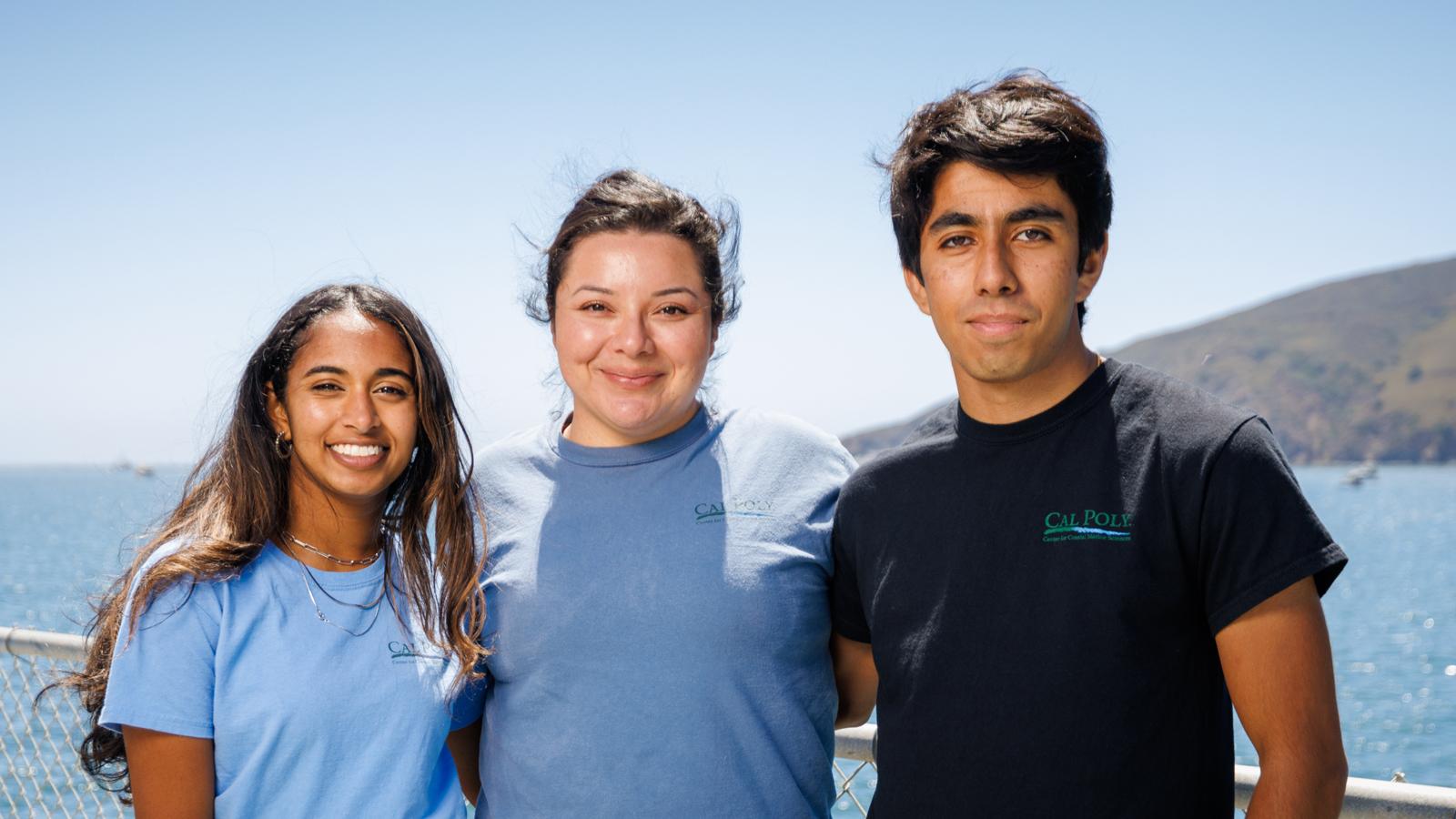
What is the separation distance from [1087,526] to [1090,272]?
58 centimetres

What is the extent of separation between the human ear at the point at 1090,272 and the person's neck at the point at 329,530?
1762 mm

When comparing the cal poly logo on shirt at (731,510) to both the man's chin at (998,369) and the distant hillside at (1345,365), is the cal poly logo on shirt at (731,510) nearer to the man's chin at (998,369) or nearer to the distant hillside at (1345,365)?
the man's chin at (998,369)

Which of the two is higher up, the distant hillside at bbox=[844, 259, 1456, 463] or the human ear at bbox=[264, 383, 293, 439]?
A: the human ear at bbox=[264, 383, 293, 439]

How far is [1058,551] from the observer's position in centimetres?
179

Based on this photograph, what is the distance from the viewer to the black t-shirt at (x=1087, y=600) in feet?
5.27

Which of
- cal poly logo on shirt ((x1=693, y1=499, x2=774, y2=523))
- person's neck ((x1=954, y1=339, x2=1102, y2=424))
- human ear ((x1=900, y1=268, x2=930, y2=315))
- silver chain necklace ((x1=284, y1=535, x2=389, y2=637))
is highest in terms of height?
human ear ((x1=900, y1=268, x2=930, y2=315))

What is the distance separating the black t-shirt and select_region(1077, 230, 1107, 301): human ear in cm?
17

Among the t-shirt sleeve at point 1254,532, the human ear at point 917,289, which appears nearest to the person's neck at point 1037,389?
the human ear at point 917,289

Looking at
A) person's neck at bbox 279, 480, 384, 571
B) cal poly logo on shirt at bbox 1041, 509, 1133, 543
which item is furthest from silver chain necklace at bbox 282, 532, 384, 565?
cal poly logo on shirt at bbox 1041, 509, 1133, 543

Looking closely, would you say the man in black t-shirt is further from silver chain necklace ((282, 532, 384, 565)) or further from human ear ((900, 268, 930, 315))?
silver chain necklace ((282, 532, 384, 565))

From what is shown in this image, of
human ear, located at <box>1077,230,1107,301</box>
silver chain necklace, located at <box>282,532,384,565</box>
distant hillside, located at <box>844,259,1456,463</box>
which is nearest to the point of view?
human ear, located at <box>1077,230,1107,301</box>

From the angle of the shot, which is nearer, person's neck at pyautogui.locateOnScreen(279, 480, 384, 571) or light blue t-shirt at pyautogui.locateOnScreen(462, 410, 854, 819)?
light blue t-shirt at pyautogui.locateOnScreen(462, 410, 854, 819)

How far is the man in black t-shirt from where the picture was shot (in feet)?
5.15

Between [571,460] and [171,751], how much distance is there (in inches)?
Answer: 41.4
